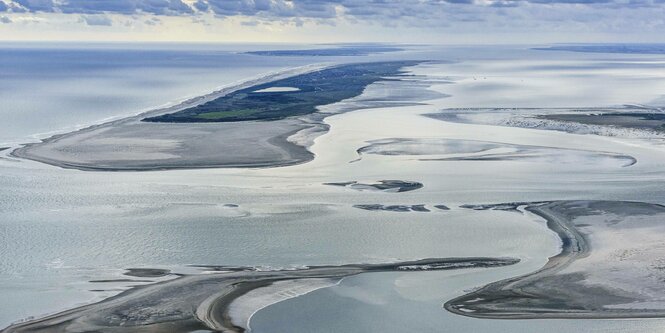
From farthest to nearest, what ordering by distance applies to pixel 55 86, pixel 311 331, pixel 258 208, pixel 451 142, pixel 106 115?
pixel 55 86 < pixel 106 115 < pixel 451 142 < pixel 258 208 < pixel 311 331

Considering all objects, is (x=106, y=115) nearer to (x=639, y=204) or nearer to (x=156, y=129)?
(x=156, y=129)

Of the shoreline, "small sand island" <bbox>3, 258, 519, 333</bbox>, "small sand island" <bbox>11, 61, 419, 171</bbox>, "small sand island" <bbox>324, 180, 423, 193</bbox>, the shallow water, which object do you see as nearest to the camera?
"small sand island" <bbox>3, 258, 519, 333</bbox>

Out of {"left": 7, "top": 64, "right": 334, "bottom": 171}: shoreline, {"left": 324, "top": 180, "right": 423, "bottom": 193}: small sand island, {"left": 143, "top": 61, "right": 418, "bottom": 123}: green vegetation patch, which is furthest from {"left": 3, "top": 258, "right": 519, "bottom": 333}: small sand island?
{"left": 143, "top": 61, "right": 418, "bottom": 123}: green vegetation patch

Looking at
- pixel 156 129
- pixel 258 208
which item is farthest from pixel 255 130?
pixel 258 208

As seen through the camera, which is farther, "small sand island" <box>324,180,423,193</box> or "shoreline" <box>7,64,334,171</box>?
"shoreline" <box>7,64,334,171</box>

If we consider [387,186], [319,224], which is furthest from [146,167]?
[319,224]

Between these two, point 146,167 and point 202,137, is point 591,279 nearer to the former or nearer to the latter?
point 146,167

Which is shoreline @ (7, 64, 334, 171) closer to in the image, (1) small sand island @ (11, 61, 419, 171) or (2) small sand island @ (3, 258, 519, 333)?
(1) small sand island @ (11, 61, 419, 171)
